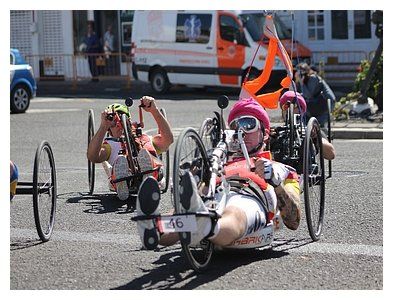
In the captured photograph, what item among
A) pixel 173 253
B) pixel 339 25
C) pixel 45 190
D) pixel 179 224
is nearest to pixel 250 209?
pixel 173 253

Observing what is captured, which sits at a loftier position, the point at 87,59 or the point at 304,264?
the point at 87,59

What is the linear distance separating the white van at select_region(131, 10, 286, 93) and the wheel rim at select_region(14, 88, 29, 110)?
172 inches

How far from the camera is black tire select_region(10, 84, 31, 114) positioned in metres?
20.8

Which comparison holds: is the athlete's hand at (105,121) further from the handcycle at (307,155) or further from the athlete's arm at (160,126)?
the handcycle at (307,155)

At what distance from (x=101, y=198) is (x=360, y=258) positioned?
3754 millimetres

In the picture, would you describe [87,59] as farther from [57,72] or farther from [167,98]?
[167,98]

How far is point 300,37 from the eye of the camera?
27.2 meters

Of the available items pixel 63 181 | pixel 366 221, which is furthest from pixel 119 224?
pixel 63 181

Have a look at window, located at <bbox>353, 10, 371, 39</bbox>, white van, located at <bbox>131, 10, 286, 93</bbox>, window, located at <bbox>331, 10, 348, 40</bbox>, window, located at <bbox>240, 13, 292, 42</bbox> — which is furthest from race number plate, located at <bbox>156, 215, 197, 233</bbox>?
window, located at <bbox>331, 10, 348, 40</bbox>

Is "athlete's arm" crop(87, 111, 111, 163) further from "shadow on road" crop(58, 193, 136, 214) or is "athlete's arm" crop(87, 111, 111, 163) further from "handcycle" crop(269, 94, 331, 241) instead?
"handcycle" crop(269, 94, 331, 241)

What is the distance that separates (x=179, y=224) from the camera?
6.17 m

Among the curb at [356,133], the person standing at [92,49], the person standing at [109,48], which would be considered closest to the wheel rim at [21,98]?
the person standing at [92,49]

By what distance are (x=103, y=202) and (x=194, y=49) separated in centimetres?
1412

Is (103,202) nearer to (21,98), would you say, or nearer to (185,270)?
(185,270)
